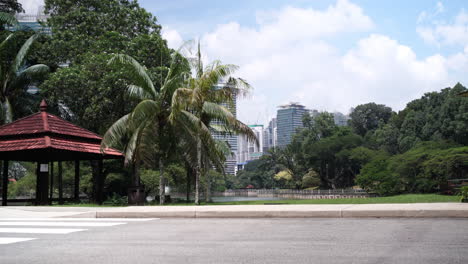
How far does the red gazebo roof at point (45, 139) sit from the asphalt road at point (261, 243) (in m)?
10.7

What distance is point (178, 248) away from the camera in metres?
6.34

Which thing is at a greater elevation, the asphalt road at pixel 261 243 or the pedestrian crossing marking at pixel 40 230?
the asphalt road at pixel 261 243

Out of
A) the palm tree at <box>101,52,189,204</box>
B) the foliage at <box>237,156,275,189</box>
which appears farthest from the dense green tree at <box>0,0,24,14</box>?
the foliage at <box>237,156,275,189</box>

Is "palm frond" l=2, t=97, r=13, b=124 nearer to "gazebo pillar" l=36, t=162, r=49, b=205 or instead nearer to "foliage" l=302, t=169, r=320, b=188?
"gazebo pillar" l=36, t=162, r=49, b=205

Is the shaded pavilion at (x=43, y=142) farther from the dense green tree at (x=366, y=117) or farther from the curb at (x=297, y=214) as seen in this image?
the dense green tree at (x=366, y=117)

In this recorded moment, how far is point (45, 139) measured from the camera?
18562 mm

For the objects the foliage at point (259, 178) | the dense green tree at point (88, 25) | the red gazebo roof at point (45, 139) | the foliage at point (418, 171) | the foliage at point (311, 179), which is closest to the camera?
the red gazebo roof at point (45, 139)

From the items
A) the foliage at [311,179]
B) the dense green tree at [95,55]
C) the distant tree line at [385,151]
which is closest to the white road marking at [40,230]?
the dense green tree at [95,55]

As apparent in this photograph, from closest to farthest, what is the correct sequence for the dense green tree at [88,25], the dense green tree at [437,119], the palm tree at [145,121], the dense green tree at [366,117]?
1. the palm tree at [145,121]
2. the dense green tree at [88,25]
3. the dense green tree at [437,119]
4. the dense green tree at [366,117]

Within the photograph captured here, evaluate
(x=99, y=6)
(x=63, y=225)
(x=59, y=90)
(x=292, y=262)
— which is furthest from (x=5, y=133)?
(x=292, y=262)

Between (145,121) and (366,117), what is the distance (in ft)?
256

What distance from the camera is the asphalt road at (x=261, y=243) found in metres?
5.46

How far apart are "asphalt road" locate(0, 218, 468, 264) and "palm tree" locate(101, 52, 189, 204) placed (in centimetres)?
1185

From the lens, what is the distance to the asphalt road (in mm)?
5457
